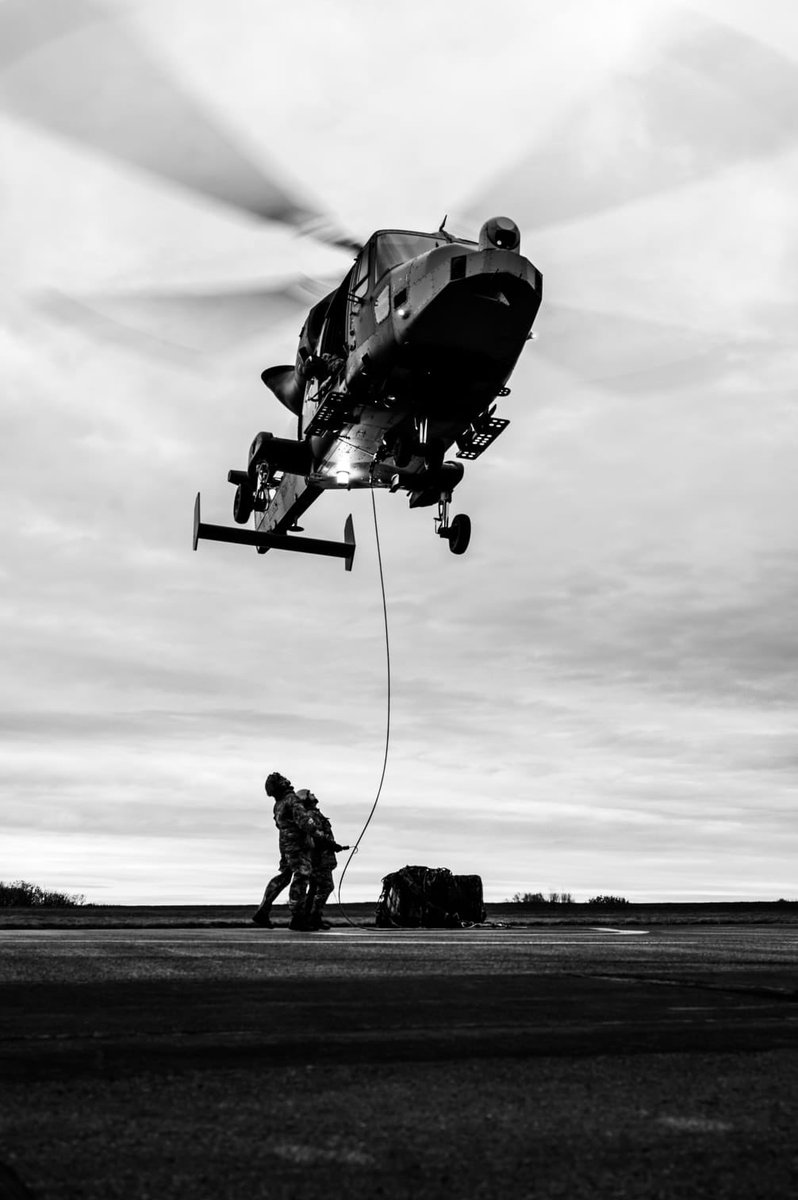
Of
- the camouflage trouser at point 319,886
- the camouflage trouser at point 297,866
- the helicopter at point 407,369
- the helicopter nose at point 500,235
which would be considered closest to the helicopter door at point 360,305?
the helicopter at point 407,369

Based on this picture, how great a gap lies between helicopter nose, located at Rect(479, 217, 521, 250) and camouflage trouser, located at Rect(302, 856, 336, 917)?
8.94 meters

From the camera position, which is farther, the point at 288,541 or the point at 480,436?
the point at 288,541

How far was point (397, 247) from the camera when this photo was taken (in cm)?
1906

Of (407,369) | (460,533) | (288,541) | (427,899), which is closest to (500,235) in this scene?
(407,369)

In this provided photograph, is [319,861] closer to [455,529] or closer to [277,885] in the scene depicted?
A: [277,885]

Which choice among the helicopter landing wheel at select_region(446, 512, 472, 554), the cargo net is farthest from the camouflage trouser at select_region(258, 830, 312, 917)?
the helicopter landing wheel at select_region(446, 512, 472, 554)

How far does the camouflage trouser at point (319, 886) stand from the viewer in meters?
15.8

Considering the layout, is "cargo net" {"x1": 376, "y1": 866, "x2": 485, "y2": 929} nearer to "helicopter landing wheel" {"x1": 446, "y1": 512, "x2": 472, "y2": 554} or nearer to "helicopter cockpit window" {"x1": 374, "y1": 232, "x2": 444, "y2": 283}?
"helicopter landing wheel" {"x1": 446, "y1": 512, "x2": 472, "y2": 554}

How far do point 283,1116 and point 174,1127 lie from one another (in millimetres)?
264

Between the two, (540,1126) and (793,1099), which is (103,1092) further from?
(793,1099)

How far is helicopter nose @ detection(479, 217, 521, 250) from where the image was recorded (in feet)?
56.4

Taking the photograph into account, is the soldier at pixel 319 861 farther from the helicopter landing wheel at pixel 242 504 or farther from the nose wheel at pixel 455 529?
the helicopter landing wheel at pixel 242 504

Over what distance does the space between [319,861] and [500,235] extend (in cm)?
920

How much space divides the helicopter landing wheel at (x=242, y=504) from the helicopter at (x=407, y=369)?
100cm
